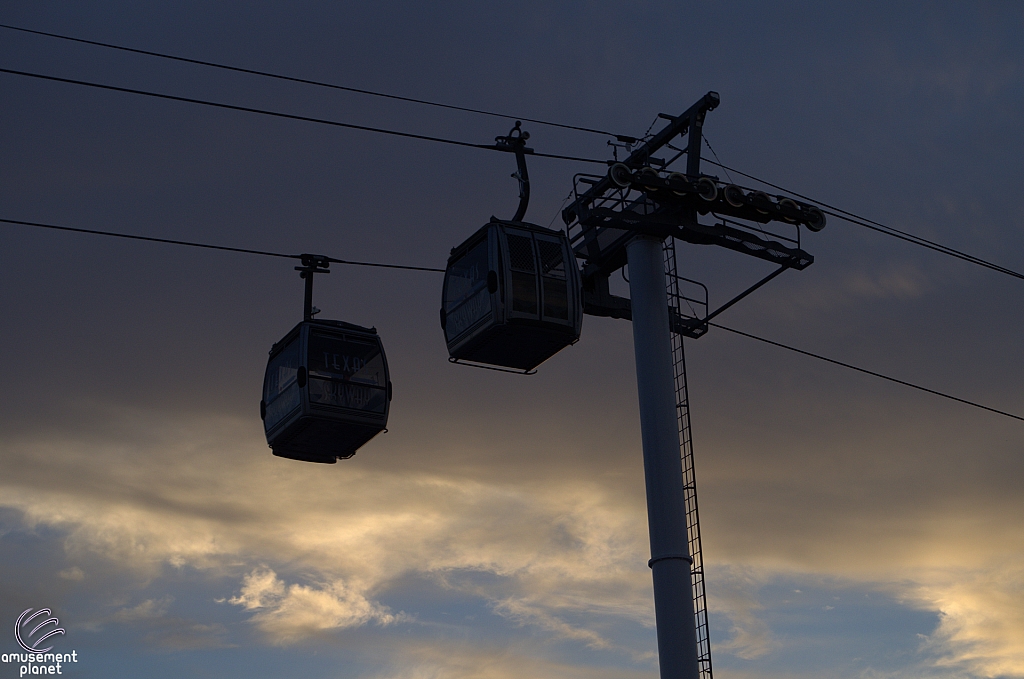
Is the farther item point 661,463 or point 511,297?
point 661,463

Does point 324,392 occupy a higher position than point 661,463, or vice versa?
point 324,392

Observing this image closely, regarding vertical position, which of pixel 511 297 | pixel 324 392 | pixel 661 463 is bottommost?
pixel 661 463

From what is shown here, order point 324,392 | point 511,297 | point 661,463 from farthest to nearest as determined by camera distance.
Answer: point 661,463 → point 324,392 → point 511,297

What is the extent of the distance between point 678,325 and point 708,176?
312cm

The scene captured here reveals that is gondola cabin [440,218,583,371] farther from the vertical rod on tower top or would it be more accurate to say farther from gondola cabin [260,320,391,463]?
the vertical rod on tower top

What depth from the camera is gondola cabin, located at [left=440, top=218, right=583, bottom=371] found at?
2031 cm

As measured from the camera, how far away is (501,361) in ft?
70.0

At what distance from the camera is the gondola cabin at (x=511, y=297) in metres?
20.3

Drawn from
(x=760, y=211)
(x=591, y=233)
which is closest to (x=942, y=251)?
(x=760, y=211)

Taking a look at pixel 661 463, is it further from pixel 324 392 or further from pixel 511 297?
pixel 324 392

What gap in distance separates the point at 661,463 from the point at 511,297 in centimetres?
543

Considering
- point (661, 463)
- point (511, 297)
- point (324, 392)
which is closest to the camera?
point (511, 297)

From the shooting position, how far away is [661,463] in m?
24.1

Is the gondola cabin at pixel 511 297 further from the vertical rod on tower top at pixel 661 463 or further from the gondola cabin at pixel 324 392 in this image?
the vertical rod on tower top at pixel 661 463
